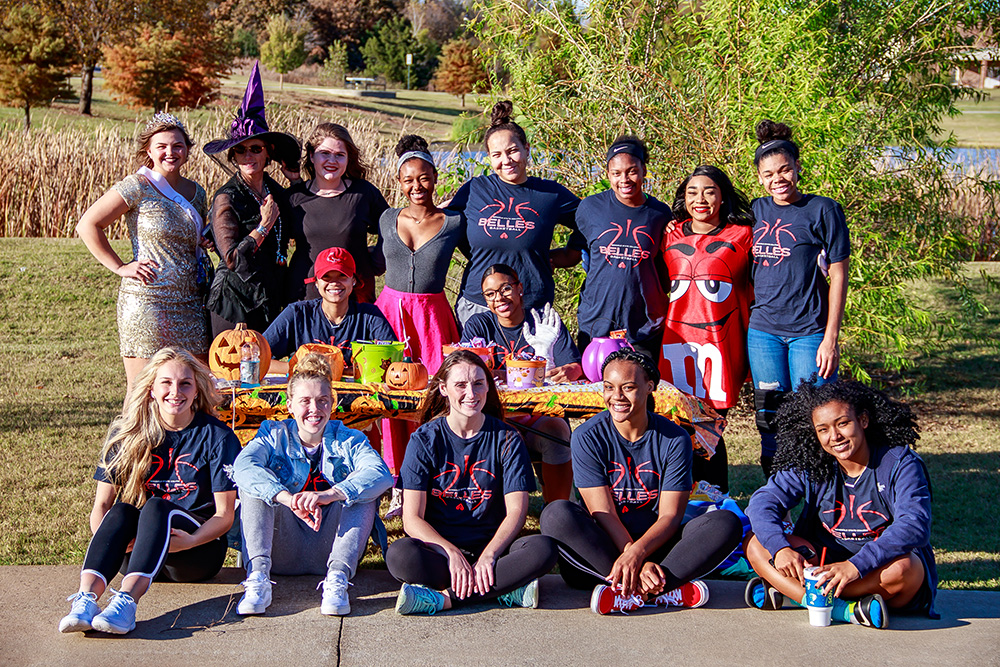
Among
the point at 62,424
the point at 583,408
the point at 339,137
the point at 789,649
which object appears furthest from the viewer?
the point at 62,424

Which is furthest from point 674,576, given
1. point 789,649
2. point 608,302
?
point 608,302

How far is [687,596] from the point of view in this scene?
4434 mm

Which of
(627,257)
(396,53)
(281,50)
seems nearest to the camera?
(627,257)

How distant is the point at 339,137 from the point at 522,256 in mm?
1294

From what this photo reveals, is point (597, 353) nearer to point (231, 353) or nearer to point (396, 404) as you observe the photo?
point (396, 404)

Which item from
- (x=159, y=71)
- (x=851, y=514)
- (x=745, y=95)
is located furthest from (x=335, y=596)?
(x=159, y=71)

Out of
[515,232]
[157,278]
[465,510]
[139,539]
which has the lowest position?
[139,539]

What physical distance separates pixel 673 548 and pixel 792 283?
1.66 meters

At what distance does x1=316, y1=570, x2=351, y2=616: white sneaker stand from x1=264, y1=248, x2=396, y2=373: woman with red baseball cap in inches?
51.8

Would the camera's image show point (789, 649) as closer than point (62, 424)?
Yes

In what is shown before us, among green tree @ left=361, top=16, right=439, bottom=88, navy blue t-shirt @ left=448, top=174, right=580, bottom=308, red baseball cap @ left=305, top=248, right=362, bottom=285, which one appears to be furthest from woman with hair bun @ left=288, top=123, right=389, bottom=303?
green tree @ left=361, top=16, right=439, bottom=88

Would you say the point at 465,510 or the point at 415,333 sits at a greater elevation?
the point at 415,333

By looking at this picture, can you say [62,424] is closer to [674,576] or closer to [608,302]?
[608,302]

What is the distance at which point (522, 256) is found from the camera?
560 cm
